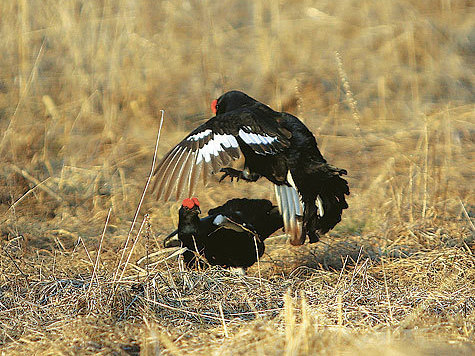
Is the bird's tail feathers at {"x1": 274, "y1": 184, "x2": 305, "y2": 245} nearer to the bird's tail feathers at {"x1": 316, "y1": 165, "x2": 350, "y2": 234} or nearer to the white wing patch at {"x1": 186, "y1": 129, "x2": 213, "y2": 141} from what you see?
the bird's tail feathers at {"x1": 316, "y1": 165, "x2": 350, "y2": 234}

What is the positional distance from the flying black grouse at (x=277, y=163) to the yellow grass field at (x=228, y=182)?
0.94 feet

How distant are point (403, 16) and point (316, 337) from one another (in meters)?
6.73

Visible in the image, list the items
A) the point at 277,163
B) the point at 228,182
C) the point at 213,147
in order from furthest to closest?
the point at 228,182, the point at 277,163, the point at 213,147

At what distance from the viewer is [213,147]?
12.5 ft

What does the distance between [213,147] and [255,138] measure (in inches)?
9.6

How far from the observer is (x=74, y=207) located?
227 inches

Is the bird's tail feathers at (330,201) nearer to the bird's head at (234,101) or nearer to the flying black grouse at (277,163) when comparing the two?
the flying black grouse at (277,163)

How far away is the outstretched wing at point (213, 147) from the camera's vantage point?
376 cm

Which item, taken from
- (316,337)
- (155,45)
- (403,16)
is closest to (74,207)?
(155,45)

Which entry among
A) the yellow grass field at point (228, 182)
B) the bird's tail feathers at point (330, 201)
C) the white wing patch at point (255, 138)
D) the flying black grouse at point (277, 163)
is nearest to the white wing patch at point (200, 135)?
the flying black grouse at point (277, 163)

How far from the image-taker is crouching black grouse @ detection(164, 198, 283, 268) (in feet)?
13.9

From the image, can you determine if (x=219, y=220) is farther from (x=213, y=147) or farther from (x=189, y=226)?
(x=213, y=147)

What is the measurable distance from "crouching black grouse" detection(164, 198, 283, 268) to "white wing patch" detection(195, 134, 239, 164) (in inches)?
21.6

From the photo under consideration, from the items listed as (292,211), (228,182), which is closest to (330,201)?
(292,211)
